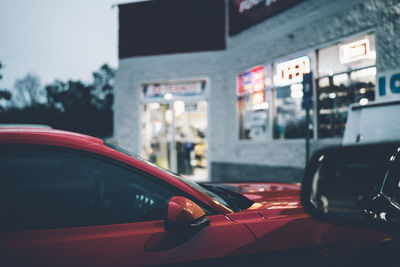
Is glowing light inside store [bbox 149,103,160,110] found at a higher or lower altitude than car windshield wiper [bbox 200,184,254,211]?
higher

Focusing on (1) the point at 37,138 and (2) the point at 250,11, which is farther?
(2) the point at 250,11

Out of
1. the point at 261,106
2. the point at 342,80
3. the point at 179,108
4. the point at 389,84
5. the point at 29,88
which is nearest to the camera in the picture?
the point at 389,84

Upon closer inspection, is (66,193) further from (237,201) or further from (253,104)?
(253,104)

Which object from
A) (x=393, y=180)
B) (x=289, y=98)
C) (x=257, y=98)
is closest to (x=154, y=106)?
(x=257, y=98)

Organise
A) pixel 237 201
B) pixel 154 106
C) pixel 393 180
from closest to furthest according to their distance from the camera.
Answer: pixel 393 180
pixel 237 201
pixel 154 106

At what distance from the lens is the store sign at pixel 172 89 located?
10.7 meters

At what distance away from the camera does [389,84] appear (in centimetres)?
261

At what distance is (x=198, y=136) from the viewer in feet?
35.1

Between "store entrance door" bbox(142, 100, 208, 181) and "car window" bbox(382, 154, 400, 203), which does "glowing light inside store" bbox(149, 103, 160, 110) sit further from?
"car window" bbox(382, 154, 400, 203)

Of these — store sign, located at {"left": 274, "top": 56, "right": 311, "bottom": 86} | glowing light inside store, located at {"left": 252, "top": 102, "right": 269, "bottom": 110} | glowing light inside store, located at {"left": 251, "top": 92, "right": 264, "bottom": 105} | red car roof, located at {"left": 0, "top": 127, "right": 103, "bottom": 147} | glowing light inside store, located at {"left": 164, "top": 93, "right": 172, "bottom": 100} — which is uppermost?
store sign, located at {"left": 274, "top": 56, "right": 311, "bottom": 86}

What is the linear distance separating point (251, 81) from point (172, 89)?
3013mm

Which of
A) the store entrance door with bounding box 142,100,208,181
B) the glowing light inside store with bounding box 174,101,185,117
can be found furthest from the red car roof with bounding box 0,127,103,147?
the glowing light inside store with bounding box 174,101,185,117

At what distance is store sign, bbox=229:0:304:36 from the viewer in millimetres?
8094

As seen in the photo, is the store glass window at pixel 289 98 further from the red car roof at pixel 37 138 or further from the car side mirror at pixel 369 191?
the red car roof at pixel 37 138
